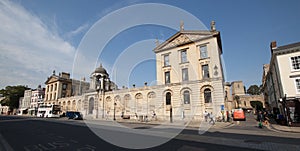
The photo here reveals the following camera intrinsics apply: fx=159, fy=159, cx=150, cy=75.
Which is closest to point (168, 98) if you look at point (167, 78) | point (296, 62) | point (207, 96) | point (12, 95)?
point (167, 78)

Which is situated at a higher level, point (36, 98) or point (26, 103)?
point (36, 98)

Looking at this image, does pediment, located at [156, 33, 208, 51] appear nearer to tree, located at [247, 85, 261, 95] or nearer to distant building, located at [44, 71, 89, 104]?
distant building, located at [44, 71, 89, 104]

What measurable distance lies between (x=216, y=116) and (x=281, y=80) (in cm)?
983

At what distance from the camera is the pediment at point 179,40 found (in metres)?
29.8

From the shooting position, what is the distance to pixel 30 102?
72.8 meters

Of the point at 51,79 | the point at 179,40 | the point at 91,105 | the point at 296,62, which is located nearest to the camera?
the point at 296,62

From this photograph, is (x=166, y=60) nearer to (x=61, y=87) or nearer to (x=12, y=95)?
(x=61, y=87)

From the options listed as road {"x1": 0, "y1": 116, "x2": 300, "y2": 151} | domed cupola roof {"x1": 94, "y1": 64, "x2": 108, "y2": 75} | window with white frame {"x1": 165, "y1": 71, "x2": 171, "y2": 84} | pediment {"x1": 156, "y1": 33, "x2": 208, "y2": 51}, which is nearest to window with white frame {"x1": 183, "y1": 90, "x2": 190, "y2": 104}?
window with white frame {"x1": 165, "y1": 71, "x2": 171, "y2": 84}

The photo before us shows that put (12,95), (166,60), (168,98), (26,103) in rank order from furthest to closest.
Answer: (12,95), (26,103), (166,60), (168,98)

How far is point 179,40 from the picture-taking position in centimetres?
3153

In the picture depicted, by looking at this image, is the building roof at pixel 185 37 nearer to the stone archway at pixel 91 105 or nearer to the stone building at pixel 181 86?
the stone building at pixel 181 86

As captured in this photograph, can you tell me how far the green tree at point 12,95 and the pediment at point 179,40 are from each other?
8289 centimetres

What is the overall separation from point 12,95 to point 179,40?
88.5 m

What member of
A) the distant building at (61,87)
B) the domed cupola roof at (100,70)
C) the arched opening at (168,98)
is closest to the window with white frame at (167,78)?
the arched opening at (168,98)
